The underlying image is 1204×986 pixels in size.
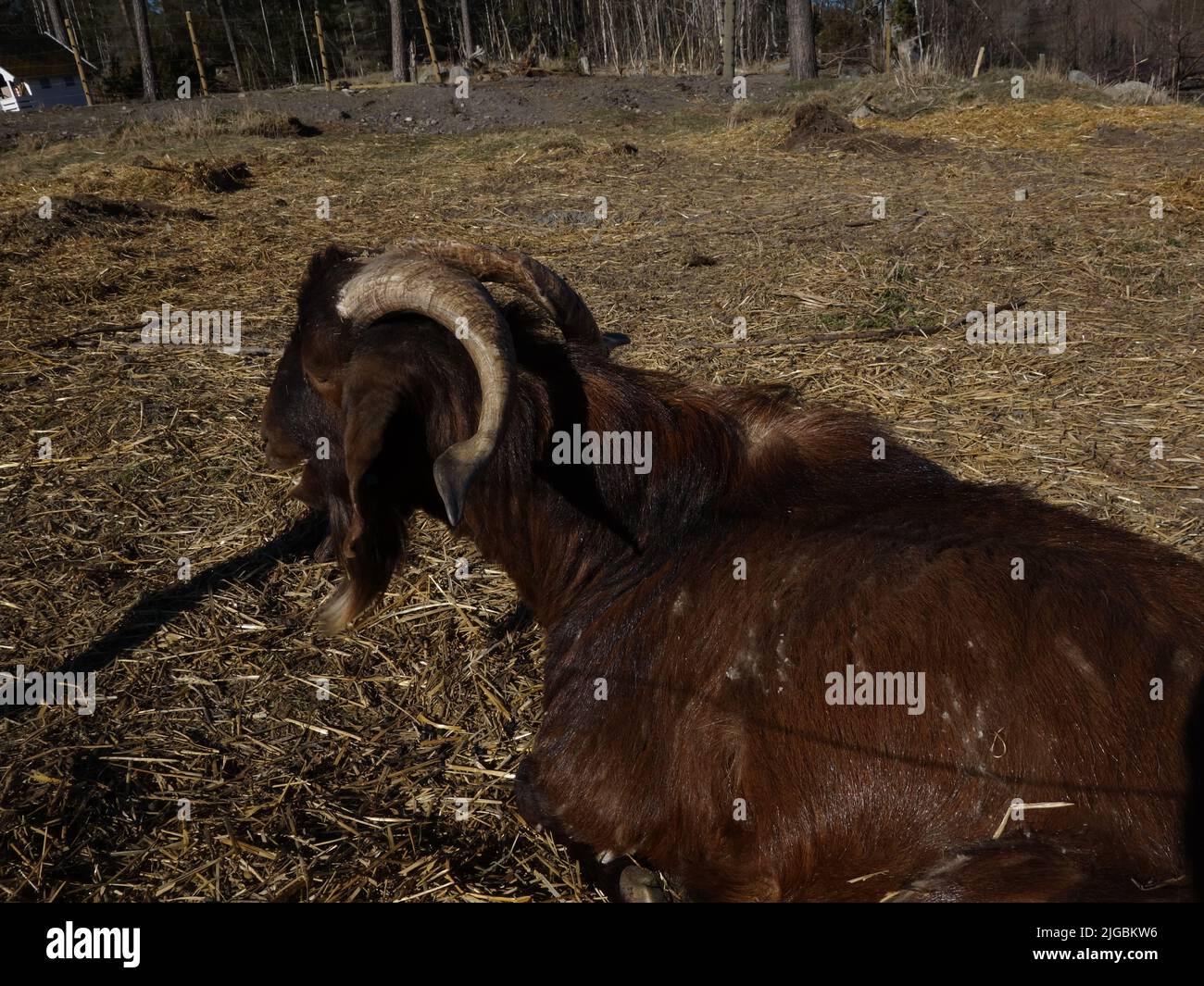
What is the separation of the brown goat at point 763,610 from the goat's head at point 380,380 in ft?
0.03

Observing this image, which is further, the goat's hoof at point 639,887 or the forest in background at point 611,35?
the forest in background at point 611,35

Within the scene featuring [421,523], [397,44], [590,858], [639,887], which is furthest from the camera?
[397,44]

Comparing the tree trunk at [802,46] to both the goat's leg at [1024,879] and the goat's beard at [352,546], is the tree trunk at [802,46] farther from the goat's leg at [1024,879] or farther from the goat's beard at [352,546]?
the goat's leg at [1024,879]

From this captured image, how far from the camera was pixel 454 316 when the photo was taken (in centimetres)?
304

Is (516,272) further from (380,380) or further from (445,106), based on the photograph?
(445,106)

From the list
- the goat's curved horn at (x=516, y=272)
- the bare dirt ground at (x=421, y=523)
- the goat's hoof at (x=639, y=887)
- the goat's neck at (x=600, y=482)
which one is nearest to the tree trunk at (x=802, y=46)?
the bare dirt ground at (x=421, y=523)

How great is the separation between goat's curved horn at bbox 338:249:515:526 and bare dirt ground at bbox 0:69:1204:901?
60.7 inches

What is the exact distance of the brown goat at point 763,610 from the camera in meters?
2.51

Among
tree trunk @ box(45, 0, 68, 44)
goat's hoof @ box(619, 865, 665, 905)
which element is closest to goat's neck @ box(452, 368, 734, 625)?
goat's hoof @ box(619, 865, 665, 905)

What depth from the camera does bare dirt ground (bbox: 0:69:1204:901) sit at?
3.58 metres

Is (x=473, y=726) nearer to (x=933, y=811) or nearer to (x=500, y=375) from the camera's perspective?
(x=500, y=375)

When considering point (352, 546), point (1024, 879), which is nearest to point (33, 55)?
point (352, 546)

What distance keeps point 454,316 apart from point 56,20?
168 ft

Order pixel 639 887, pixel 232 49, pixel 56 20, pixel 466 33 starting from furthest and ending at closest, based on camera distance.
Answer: pixel 56 20, pixel 232 49, pixel 466 33, pixel 639 887
